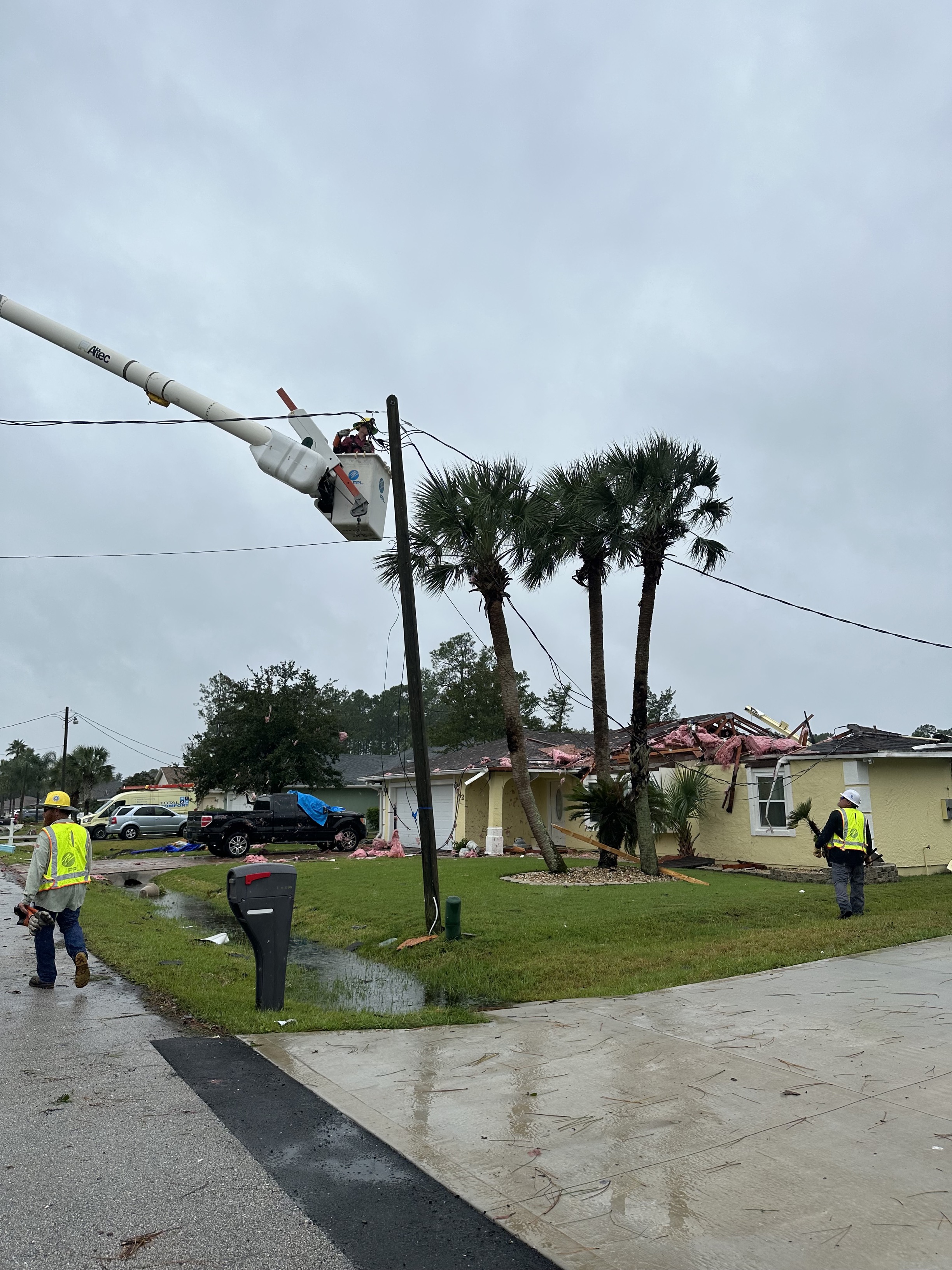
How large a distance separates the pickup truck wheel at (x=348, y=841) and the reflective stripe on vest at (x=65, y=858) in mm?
20704

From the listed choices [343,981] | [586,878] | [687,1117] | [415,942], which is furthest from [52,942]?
[586,878]

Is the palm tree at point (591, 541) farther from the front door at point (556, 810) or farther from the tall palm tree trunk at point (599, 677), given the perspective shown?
the front door at point (556, 810)

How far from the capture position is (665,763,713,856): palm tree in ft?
69.5

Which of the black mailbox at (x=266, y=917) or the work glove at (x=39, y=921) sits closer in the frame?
the black mailbox at (x=266, y=917)

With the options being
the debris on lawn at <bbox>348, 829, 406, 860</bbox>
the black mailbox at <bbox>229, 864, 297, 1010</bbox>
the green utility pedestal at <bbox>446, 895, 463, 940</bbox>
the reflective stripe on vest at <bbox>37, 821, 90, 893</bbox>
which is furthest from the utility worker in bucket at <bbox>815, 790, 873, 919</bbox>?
the debris on lawn at <bbox>348, 829, 406, 860</bbox>

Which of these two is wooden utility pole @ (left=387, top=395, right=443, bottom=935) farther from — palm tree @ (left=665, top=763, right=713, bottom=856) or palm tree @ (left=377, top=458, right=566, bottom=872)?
palm tree @ (left=665, top=763, right=713, bottom=856)

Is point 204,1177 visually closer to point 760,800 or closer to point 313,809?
point 760,800

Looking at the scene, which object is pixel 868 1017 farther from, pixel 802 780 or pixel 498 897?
pixel 802 780

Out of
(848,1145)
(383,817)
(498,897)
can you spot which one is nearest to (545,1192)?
(848,1145)

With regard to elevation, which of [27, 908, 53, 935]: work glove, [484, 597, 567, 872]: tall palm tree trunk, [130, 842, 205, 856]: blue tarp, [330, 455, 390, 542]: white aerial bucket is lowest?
[130, 842, 205, 856]: blue tarp

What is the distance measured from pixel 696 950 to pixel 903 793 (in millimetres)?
10746

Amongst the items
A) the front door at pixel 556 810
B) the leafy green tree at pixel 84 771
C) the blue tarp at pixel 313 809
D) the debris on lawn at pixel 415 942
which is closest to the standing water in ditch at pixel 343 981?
the debris on lawn at pixel 415 942

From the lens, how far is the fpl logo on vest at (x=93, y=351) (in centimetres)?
990

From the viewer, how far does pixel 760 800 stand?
65.8ft
